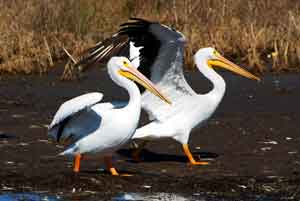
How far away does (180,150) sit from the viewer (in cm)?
1034

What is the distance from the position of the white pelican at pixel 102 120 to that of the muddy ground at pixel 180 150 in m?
0.24

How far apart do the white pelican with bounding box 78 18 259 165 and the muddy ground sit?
29cm

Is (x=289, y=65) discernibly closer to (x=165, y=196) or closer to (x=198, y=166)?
(x=198, y=166)

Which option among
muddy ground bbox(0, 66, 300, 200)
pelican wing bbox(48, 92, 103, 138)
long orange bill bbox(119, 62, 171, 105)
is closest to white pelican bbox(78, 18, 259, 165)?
muddy ground bbox(0, 66, 300, 200)

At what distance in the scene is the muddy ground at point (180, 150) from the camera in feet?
27.5

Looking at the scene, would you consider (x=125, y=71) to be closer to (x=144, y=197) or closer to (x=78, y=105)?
(x=78, y=105)

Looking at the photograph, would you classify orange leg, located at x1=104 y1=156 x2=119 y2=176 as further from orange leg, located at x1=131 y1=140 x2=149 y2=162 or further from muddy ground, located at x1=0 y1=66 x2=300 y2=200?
orange leg, located at x1=131 y1=140 x2=149 y2=162

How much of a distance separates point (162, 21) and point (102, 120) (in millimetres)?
6410

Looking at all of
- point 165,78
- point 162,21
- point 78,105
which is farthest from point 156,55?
point 162,21

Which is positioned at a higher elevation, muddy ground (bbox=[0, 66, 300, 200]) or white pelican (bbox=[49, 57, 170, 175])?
white pelican (bbox=[49, 57, 170, 175])

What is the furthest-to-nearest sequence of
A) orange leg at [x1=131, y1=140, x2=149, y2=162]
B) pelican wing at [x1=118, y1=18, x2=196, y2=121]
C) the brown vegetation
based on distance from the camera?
1. the brown vegetation
2. orange leg at [x1=131, y1=140, x2=149, y2=162]
3. pelican wing at [x1=118, y1=18, x2=196, y2=121]

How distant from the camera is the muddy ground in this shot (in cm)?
839

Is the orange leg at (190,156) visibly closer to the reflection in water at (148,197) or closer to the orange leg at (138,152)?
the orange leg at (138,152)

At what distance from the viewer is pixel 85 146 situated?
8742mm
